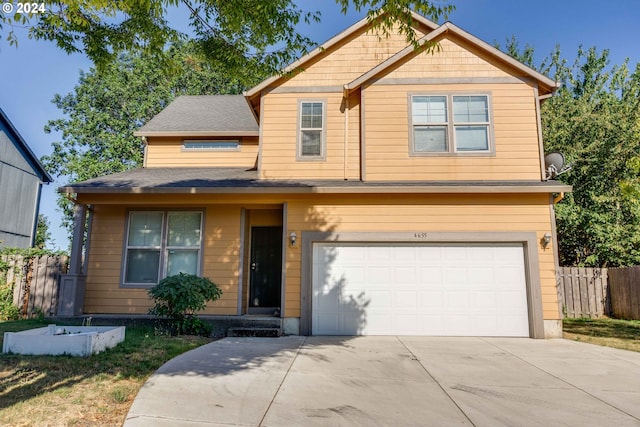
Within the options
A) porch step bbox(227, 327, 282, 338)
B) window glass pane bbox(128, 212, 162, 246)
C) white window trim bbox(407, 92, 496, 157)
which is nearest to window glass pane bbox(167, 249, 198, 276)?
window glass pane bbox(128, 212, 162, 246)

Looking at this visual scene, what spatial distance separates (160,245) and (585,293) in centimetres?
1240

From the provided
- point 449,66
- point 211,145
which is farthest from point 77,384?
point 449,66

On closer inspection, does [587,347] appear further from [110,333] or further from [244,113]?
[244,113]

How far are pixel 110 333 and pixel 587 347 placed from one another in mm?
7917

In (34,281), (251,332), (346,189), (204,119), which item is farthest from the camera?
(204,119)

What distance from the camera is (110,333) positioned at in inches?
230

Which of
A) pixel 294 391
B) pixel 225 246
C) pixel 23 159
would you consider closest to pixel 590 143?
pixel 225 246

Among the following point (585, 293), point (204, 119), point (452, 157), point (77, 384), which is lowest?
point (77, 384)

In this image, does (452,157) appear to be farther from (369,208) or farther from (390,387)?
(390,387)

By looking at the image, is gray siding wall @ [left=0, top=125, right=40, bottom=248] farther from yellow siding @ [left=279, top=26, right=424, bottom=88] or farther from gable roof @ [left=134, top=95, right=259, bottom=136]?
yellow siding @ [left=279, top=26, right=424, bottom=88]

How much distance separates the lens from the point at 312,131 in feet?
30.5

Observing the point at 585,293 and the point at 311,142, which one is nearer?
the point at 311,142

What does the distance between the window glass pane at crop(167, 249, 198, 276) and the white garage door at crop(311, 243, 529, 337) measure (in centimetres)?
289

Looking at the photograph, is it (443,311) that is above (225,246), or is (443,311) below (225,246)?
below
